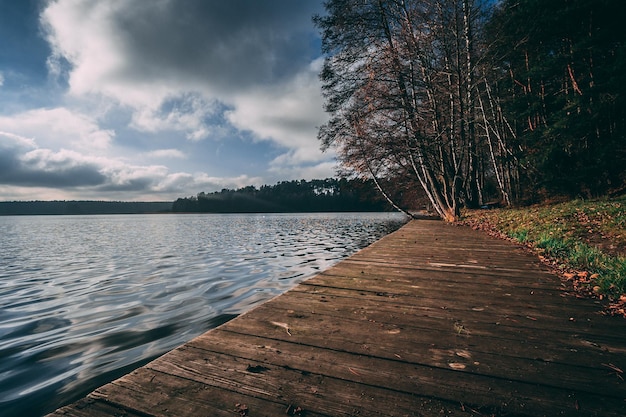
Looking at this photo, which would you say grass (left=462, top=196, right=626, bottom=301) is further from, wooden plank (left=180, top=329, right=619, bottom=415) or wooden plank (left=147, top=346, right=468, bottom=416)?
wooden plank (left=147, top=346, right=468, bottom=416)

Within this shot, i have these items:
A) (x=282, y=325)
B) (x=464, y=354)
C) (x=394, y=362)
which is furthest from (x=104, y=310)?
(x=464, y=354)

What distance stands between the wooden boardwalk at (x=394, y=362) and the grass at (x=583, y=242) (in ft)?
1.69

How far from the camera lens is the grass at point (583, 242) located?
340cm

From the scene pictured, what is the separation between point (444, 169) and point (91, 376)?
1536 cm

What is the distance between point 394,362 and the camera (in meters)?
1.84

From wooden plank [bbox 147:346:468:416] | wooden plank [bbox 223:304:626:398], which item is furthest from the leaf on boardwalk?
wooden plank [bbox 147:346:468:416]

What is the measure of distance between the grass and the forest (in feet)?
16.0

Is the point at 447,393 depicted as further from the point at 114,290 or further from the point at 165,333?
the point at 114,290

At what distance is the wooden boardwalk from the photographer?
1441 millimetres

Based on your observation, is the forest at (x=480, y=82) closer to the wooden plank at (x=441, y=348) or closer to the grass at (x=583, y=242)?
the grass at (x=583, y=242)

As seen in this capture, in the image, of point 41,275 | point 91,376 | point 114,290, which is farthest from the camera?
point 41,275

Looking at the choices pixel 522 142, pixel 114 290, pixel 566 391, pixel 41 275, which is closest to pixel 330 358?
pixel 566 391

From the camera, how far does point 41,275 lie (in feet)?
27.6

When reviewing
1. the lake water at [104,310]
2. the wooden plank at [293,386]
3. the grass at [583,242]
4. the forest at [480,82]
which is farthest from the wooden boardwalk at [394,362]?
the forest at [480,82]
